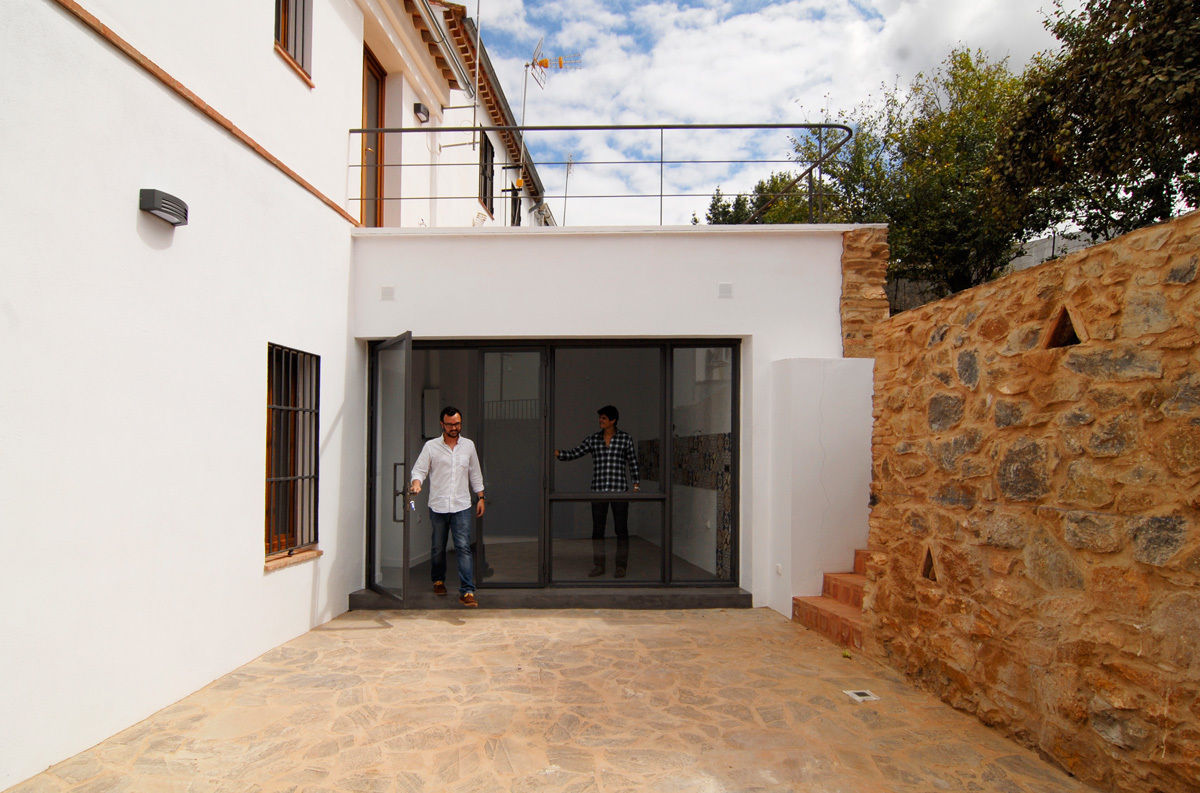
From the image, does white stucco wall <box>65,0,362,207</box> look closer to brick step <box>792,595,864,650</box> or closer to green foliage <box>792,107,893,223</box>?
brick step <box>792,595,864,650</box>

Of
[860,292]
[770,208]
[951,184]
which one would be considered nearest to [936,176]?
[951,184]

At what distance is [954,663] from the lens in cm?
409

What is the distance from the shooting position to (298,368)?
19.2ft

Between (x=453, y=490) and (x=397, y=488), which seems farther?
(x=397, y=488)

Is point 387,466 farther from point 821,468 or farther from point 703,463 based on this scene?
point 821,468

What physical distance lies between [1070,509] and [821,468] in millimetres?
2996

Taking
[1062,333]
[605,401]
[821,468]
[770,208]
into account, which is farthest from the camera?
[770,208]

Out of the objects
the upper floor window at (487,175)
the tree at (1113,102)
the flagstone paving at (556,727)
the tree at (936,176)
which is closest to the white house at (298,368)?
the flagstone paving at (556,727)

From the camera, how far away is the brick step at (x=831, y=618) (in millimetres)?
5238

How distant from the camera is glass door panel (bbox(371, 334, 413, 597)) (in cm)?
683

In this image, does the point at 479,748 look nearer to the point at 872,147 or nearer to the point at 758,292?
the point at 758,292

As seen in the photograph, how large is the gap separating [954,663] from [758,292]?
350cm

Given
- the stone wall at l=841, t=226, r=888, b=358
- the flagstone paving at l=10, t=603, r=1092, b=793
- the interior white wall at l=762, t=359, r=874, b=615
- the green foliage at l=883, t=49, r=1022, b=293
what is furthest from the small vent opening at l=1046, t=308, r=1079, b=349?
the green foliage at l=883, t=49, r=1022, b=293

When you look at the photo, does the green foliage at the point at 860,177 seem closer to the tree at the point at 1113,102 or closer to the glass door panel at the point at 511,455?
the tree at the point at 1113,102
